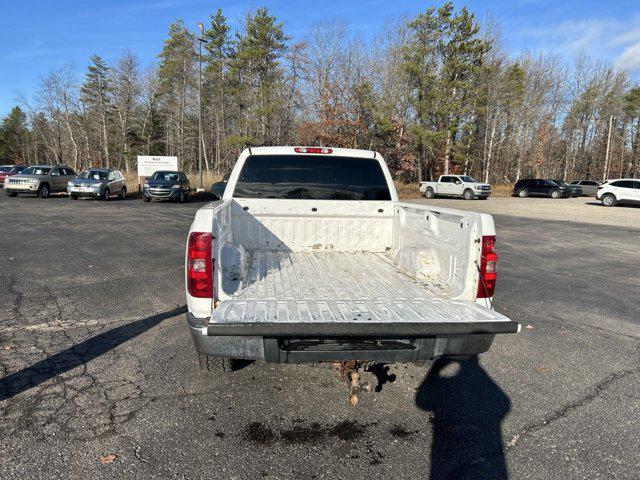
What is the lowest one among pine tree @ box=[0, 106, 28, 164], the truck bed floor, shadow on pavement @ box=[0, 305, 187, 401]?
shadow on pavement @ box=[0, 305, 187, 401]

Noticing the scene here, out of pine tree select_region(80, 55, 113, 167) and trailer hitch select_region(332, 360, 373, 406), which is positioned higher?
pine tree select_region(80, 55, 113, 167)

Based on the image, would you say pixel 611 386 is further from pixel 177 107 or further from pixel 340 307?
pixel 177 107

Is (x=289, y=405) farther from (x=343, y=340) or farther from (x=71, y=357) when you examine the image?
(x=71, y=357)

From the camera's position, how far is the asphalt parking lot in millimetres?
2451

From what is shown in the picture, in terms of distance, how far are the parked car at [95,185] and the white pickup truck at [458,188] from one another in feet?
78.2

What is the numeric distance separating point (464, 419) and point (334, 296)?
1.30 meters

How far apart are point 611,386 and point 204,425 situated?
11.2 feet

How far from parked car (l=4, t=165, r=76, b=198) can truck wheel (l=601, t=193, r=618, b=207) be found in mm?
36444

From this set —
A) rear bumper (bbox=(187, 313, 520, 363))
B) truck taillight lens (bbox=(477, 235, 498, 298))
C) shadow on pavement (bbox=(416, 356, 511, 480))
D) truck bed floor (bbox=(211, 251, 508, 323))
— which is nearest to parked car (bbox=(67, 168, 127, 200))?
truck bed floor (bbox=(211, 251, 508, 323))

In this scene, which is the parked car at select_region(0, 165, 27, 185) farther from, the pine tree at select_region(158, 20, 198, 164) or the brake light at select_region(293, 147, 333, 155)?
the brake light at select_region(293, 147, 333, 155)

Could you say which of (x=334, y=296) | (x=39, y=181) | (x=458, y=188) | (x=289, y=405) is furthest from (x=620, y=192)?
(x=39, y=181)

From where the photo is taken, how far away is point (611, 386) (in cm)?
353

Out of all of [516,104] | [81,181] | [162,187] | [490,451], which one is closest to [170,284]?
[490,451]

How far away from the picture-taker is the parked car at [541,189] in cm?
3809
